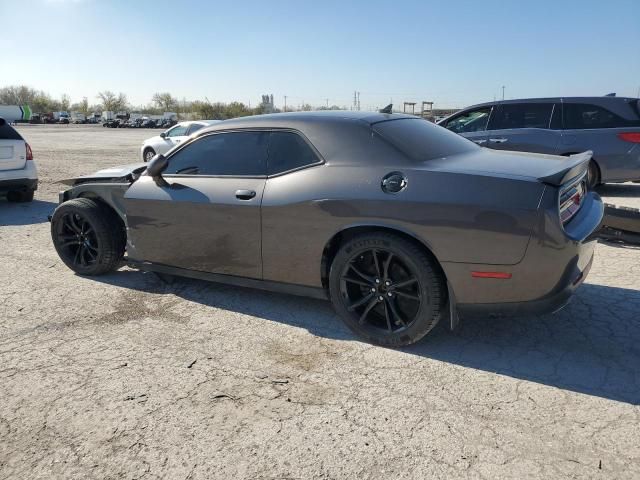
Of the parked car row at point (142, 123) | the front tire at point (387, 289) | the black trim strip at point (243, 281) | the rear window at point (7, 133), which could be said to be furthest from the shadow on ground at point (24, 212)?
the parked car row at point (142, 123)

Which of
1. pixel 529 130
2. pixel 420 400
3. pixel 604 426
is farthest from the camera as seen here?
pixel 529 130

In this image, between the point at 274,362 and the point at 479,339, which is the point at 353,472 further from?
the point at 479,339

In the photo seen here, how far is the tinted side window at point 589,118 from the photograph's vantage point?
8266 mm

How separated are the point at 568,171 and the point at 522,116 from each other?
630 centimetres

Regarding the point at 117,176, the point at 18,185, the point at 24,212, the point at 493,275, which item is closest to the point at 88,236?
the point at 117,176

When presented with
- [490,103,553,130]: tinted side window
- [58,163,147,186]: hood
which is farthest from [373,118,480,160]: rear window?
[490,103,553,130]: tinted side window

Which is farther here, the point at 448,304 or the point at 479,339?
the point at 479,339

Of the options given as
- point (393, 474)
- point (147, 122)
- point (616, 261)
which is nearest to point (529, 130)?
point (616, 261)

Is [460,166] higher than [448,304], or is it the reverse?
[460,166]

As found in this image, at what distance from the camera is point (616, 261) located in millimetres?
5094

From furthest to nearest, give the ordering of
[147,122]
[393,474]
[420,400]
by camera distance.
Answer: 1. [147,122]
2. [420,400]
3. [393,474]

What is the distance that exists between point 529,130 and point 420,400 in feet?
23.2

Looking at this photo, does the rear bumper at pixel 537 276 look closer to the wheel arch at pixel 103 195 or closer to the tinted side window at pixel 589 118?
the wheel arch at pixel 103 195

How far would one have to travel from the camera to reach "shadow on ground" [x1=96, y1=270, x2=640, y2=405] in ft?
9.76
